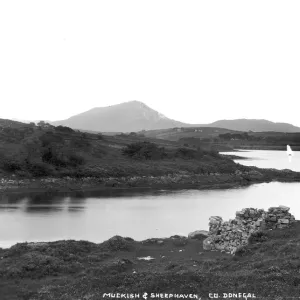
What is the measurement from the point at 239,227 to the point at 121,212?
23033 millimetres

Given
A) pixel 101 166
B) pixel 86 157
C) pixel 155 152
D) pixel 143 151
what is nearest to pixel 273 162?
pixel 155 152

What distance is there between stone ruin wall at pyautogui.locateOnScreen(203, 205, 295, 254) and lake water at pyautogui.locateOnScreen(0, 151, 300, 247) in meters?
9.89

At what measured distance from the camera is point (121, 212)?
46.6 metres

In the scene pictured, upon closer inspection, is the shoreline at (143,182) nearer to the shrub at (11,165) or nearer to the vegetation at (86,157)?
the vegetation at (86,157)

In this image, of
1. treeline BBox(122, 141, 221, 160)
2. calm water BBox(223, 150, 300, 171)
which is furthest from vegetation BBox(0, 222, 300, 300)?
calm water BBox(223, 150, 300, 171)

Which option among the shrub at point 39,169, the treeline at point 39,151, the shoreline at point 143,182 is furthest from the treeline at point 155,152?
the shrub at point 39,169

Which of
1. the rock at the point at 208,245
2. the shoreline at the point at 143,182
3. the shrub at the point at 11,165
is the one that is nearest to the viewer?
the rock at the point at 208,245

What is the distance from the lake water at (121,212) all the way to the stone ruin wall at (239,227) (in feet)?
32.5

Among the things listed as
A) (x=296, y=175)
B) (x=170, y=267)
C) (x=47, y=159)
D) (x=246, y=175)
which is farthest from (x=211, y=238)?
(x=296, y=175)

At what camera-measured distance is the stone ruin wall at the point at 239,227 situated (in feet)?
81.2

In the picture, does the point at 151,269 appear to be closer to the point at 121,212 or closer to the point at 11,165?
the point at 121,212

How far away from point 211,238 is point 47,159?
51.6 m

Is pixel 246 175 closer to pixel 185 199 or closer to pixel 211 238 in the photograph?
pixel 185 199

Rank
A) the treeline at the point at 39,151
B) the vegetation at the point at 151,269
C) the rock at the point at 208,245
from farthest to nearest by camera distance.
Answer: the treeline at the point at 39,151 < the rock at the point at 208,245 < the vegetation at the point at 151,269
